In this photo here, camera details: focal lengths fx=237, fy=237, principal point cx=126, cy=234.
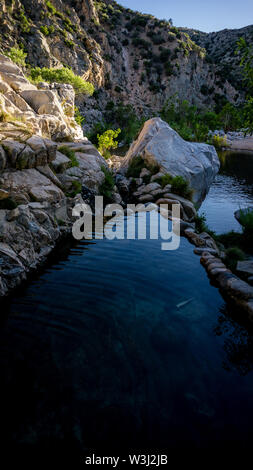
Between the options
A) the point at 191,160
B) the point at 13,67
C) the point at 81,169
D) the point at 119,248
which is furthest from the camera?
the point at 191,160

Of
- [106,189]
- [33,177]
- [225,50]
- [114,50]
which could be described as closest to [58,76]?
[106,189]

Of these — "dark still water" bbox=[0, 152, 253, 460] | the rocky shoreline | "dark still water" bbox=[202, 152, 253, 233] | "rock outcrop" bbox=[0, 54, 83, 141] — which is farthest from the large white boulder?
"dark still water" bbox=[0, 152, 253, 460]

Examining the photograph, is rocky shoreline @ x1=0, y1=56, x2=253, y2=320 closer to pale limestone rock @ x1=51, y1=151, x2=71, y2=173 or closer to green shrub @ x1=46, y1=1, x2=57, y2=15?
pale limestone rock @ x1=51, y1=151, x2=71, y2=173

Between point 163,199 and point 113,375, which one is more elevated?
point 163,199

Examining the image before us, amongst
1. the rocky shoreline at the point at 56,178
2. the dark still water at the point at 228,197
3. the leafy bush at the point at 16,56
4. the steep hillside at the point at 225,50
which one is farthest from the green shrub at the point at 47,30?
the steep hillside at the point at 225,50

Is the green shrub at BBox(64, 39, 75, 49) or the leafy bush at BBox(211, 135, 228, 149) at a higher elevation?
the green shrub at BBox(64, 39, 75, 49)

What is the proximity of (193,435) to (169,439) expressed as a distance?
42 centimetres

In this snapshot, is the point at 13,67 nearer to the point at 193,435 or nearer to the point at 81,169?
the point at 81,169

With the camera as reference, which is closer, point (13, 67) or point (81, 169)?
point (81, 169)

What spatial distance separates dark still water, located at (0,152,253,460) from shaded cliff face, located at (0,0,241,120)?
227 feet

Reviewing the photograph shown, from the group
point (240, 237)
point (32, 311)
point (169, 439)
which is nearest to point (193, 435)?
point (169, 439)

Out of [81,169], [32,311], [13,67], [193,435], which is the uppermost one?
[13,67]

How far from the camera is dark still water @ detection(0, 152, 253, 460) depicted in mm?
3918
